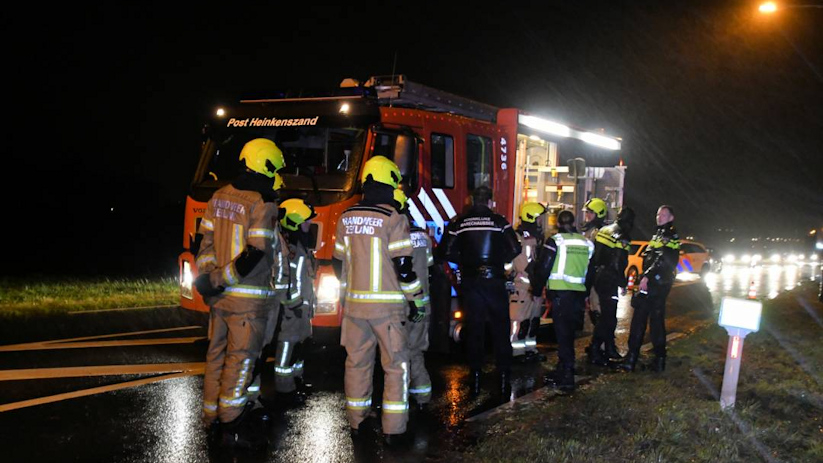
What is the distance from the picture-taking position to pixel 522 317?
27.3ft

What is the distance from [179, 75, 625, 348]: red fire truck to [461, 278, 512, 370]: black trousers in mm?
799

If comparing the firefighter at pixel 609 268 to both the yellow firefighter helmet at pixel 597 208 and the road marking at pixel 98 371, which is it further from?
the road marking at pixel 98 371

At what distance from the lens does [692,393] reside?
6883mm

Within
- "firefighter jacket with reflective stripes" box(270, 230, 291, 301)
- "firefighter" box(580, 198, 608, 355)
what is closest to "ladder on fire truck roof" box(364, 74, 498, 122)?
"firefighter" box(580, 198, 608, 355)

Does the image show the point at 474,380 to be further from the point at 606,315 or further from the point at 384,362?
the point at 606,315

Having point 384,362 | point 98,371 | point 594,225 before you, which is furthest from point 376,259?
point 594,225

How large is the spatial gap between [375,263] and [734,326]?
3190 millimetres

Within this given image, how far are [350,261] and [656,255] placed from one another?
3931mm

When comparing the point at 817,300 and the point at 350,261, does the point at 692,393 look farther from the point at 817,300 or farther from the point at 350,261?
the point at 817,300

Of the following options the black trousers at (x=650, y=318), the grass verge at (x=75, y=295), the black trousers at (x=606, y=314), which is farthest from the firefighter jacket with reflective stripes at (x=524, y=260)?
the grass verge at (x=75, y=295)

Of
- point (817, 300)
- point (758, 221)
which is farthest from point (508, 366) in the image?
point (758, 221)

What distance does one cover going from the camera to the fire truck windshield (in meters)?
7.26

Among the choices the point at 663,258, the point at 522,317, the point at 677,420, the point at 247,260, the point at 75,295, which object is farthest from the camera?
the point at 75,295

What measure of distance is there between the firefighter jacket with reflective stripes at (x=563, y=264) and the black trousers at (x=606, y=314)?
114cm
